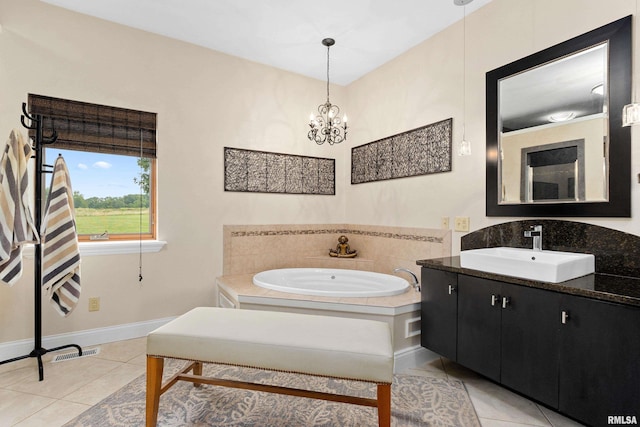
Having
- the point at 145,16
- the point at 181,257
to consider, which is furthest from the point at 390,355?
the point at 145,16

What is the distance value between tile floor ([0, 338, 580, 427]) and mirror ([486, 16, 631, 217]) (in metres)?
1.21

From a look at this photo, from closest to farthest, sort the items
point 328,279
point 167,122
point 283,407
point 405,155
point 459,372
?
point 283,407
point 459,372
point 167,122
point 405,155
point 328,279

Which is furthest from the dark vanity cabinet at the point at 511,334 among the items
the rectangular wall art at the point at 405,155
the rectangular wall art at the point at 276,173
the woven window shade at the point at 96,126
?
the woven window shade at the point at 96,126

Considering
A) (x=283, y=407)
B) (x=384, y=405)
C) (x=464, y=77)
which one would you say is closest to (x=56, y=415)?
(x=283, y=407)

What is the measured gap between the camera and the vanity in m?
1.42

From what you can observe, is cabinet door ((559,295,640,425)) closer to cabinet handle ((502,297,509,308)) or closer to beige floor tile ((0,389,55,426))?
cabinet handle ((502,297,509,308))

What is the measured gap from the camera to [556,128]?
6.89ft

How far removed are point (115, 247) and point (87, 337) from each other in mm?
790

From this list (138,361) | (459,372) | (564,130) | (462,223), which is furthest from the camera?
(462,223)

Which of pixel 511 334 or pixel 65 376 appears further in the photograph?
pixel 65 376

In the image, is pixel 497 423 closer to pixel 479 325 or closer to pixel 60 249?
pixel 479 325

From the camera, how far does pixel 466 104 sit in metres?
2.65

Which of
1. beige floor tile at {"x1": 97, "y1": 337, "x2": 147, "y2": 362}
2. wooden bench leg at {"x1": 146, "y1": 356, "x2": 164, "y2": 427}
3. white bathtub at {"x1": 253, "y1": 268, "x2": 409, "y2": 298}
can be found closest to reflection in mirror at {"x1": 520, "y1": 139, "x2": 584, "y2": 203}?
white bathtub at {"x1": 253, "y1": 268, "x2": 409, "y2": 298}

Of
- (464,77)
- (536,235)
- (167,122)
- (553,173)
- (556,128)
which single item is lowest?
(536,235)
